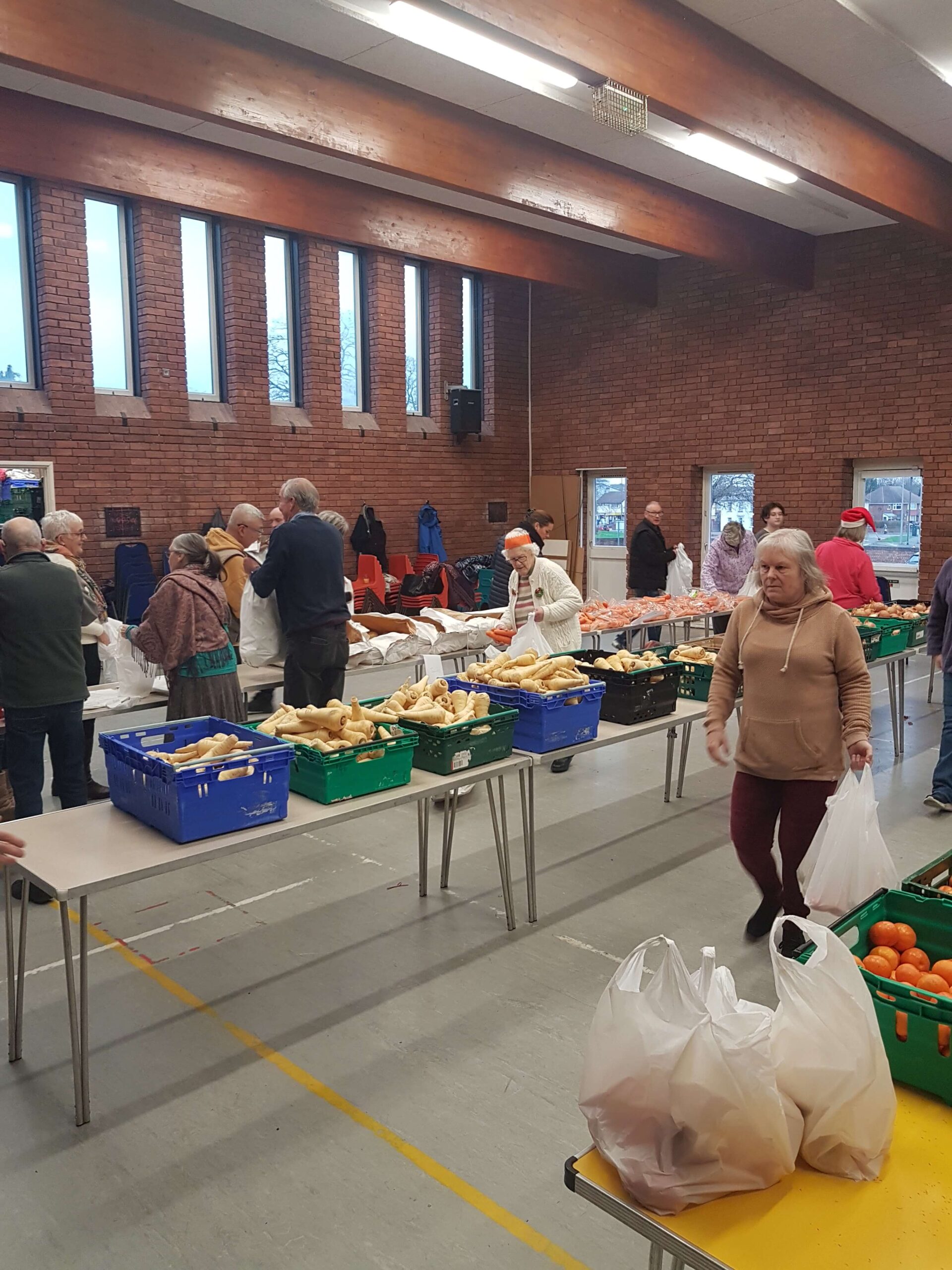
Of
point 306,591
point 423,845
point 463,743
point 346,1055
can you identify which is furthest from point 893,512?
point 346,1055

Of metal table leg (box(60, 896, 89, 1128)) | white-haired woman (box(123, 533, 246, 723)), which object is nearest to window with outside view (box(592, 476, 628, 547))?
white-haired woman (box(123, 533, 246, 723))

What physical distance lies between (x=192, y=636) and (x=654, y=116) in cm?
555

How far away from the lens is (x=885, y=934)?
6.32 ft

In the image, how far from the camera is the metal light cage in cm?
561

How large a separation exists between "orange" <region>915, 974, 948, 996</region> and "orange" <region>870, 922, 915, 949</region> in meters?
0.16

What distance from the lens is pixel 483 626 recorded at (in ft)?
23.4

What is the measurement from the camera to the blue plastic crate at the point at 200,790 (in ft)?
9.12

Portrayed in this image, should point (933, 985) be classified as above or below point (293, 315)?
below

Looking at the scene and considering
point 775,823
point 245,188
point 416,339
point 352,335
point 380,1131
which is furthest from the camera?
point 416,339

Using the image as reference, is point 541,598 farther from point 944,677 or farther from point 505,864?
point 944,677

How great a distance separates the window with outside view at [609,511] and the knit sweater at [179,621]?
10267 millimetres

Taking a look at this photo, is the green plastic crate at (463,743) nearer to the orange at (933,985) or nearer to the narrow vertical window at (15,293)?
the orange at (933,985)

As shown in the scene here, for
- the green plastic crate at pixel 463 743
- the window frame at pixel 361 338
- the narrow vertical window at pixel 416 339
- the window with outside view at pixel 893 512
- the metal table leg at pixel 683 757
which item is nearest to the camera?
the green plastic crate at pixel 463 743

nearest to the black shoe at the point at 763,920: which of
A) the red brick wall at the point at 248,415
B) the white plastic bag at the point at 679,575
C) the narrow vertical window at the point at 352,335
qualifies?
the white plastic bag at the point at 679,575
